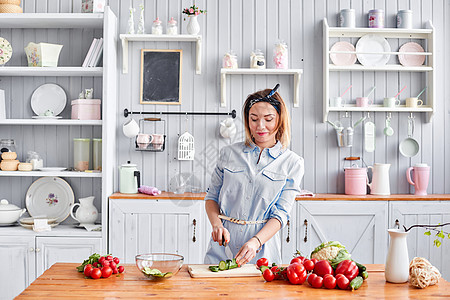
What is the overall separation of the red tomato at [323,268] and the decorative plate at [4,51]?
9.91 ft

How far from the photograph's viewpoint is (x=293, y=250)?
3631 millimetres

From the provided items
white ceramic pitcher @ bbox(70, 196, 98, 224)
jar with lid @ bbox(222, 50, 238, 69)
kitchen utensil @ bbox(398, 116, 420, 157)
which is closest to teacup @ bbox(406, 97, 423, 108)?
kitchen utensil @ bbox(398, 116, 420, 157)

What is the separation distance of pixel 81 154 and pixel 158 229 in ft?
2.84

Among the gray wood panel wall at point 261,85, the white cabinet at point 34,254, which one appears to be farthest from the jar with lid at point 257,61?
the white cabinet at point 34,254

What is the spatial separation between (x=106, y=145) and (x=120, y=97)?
49 cm

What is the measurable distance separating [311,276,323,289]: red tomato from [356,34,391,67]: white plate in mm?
2507

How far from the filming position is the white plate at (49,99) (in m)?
3.99

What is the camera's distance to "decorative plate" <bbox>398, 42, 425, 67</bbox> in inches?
156

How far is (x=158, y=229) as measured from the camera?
3629 mm

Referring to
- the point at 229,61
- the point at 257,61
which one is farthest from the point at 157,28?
the point at 257,61

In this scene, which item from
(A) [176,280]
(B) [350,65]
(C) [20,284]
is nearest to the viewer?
(A) [176,280]

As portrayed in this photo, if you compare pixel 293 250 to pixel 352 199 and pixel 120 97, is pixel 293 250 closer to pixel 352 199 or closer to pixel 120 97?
pixel 352 199

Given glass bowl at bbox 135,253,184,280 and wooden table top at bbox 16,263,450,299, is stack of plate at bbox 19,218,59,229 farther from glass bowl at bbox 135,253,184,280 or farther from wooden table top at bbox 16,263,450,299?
glass bowl at bbox 135,253,184,280

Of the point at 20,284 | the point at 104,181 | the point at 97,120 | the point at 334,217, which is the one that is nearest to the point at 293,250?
the point at 334,217
